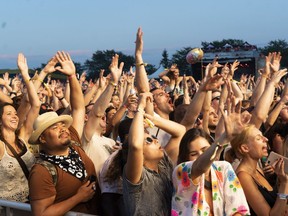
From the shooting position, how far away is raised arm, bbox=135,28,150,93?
495 centimetres

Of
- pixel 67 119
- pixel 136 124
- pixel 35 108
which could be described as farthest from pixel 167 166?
pixel 35 108

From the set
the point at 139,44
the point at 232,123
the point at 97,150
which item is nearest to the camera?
the point at 232,123

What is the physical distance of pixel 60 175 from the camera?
3768mm

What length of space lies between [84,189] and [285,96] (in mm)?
3325

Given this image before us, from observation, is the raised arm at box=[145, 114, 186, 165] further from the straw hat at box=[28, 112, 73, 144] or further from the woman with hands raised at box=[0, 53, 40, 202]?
the woman with hands raised at box=[0, 53, 40, 202]

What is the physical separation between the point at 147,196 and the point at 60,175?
71 centimetres

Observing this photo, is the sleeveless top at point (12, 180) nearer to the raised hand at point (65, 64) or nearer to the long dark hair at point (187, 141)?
the raised hand at point (65, 64)

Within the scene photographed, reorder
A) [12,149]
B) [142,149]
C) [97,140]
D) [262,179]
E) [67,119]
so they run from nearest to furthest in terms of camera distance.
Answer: [142,149]
[262,179]
[67,119]
[12,149]
[97,140]

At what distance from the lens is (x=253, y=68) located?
2653cm

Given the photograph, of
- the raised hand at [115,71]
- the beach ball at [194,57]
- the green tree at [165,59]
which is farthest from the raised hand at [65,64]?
the green tree at [165,59]

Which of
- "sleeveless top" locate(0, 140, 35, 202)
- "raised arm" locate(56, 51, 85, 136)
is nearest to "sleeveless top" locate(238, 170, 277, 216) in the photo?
"raised arm" locate(56, 51, 85, 136)

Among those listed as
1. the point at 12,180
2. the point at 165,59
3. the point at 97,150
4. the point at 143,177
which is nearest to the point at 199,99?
the point at 97,150

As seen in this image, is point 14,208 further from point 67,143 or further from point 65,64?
point 65,64

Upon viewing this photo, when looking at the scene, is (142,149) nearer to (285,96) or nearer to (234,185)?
(234,185)
